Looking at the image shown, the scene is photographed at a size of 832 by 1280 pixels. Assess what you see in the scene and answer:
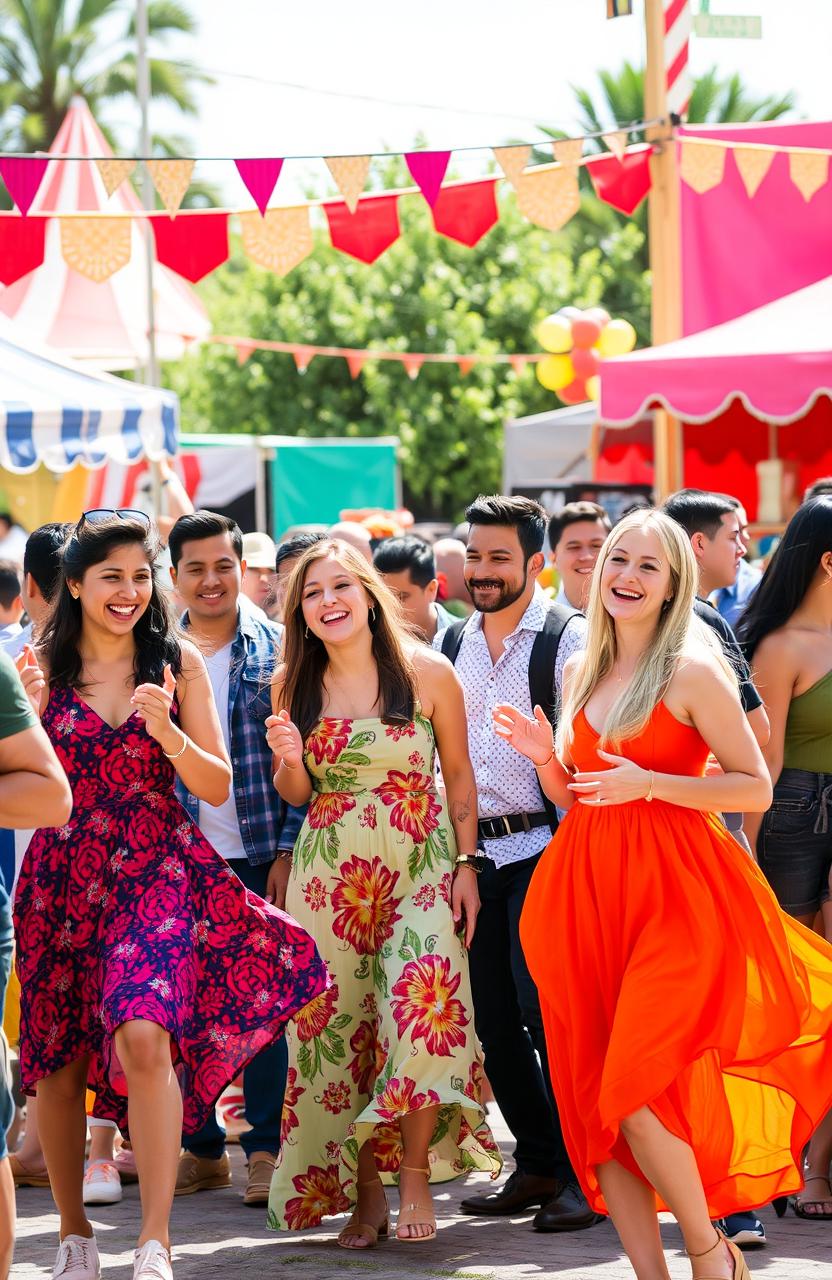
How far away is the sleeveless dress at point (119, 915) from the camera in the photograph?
4582 mm

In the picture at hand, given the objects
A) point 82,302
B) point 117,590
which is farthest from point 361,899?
point 82,302

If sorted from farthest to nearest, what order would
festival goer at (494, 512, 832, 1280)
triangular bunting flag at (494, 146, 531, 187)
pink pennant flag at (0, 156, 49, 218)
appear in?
triangular bunting flag at (494, 146, 531, 187)
pink pennant flag at (0, 156, 49, 218)
festival goer at (494, 512, 832, 1280)

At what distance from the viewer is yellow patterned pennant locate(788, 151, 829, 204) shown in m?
10.9

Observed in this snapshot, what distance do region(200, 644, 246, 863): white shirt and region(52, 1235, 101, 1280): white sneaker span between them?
1.57 meters

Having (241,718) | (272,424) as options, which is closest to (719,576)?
(241,718)

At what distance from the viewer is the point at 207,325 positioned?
16.9m

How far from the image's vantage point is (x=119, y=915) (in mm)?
4531

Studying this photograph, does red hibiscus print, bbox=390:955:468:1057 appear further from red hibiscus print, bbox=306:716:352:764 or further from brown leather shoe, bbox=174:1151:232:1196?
brown leather shoe, bbox=174:1151:232:1196

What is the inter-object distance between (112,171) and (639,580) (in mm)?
5822

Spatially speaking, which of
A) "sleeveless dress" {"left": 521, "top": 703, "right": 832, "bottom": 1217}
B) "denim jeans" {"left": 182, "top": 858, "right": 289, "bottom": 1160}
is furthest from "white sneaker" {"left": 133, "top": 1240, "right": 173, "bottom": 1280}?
"denim jeans" {"left": 182, "top": 858, "right": 289, "bottom": 1160}

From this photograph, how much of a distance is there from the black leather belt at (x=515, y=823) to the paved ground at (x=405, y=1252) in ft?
3.83

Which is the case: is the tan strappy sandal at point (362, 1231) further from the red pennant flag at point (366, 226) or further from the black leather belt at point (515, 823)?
the red pennant flag at point (366, 226)

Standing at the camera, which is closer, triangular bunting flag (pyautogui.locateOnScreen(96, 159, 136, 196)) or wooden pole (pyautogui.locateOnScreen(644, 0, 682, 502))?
triangular bunting flag (pyautogui.locateOnScreen(96, 159, 136, 196))

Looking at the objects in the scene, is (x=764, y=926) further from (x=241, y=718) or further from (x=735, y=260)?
(x=735, y=260)
